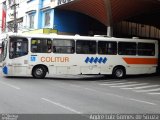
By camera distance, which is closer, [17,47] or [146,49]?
[17,47]

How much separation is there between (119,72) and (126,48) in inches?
69.1

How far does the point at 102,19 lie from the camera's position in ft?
132

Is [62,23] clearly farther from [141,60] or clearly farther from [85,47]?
[85,47]

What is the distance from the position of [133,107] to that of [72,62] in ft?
45.4

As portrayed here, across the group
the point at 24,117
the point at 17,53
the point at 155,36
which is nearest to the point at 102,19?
the point at 155,36

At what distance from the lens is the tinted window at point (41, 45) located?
2612 cm

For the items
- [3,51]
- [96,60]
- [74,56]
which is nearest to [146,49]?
[96,60]

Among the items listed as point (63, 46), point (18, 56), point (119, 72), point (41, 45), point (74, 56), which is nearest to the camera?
point (18, 56)

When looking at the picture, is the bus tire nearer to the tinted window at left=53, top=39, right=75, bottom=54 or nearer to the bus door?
the tinted window at left=53, top=39, right=75, bottom=54

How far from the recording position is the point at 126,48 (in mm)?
29250

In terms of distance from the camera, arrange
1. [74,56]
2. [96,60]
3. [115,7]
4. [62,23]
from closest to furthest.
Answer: [74,56]
[96,60]
[115,7]
[62,23]

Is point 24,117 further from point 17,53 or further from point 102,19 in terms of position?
point 102,19

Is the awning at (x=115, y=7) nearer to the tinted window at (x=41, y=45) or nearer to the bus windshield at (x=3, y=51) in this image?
the tinted window at (x=41, y=45)

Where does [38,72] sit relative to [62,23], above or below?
below
